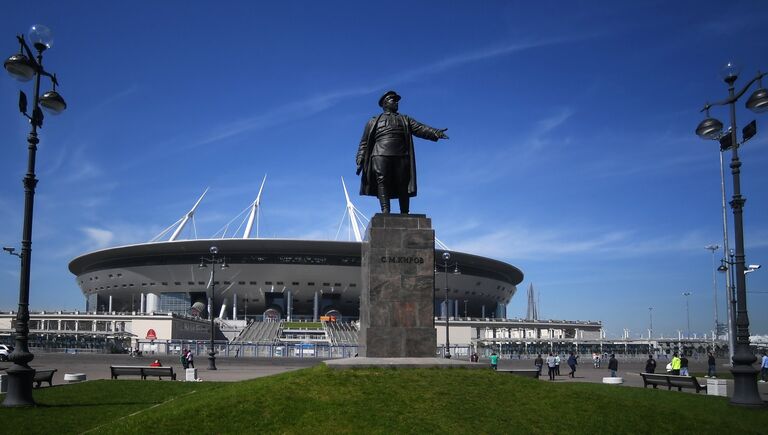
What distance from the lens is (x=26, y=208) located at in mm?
14422

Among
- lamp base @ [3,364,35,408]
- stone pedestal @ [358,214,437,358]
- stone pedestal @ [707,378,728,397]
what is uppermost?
stone pedestal @ [358,214,437,358]

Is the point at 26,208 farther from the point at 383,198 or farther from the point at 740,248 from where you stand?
the point at 740,248

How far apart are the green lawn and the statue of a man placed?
405 centimetres

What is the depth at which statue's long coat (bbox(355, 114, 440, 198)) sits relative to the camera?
1403 centimetres

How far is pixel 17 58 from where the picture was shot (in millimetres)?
13641

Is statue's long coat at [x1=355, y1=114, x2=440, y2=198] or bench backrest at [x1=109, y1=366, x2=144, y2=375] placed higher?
statue's long coat at [x1=355, y1=114, x2=440, y2=198]

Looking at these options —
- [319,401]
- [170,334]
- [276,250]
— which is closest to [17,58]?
Result: [319,401]

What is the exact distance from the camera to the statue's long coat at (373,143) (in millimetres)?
14031

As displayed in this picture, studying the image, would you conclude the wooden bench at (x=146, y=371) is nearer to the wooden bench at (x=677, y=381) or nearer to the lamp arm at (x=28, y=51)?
the lamp arm at (x=28, y=51)

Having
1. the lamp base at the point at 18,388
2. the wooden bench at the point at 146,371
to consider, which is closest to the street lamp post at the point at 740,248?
the lamp base at the point at 18,388

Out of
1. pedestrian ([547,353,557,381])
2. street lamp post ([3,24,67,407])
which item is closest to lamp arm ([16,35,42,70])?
street lamp post ([3,24,67,407])

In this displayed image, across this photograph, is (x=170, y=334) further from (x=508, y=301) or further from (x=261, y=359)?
(x=508, y=301)

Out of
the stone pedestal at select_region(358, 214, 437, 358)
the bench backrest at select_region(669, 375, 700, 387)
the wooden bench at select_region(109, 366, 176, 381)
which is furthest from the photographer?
the wooden bench at select_region(109, 366, 176, 381)

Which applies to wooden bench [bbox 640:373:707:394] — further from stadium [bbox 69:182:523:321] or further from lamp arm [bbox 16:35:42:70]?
stadium [bbox 69:182:523:321]
